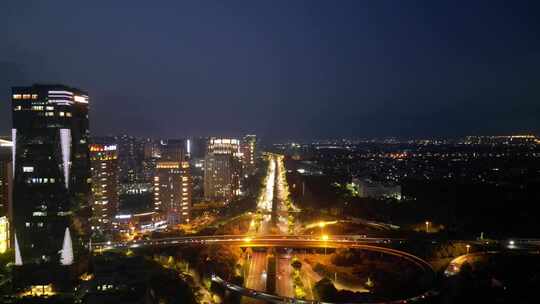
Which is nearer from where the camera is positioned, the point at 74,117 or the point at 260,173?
the point at 74,117

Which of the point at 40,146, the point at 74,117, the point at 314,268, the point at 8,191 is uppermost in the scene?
the point at 74,117

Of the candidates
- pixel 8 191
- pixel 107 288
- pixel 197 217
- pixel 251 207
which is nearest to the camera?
pixel 107 288

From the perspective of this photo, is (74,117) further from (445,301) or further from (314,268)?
(445,301)

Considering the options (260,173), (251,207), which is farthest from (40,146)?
(260,173)

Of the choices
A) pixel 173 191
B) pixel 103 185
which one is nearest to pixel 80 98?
pixel 103 185

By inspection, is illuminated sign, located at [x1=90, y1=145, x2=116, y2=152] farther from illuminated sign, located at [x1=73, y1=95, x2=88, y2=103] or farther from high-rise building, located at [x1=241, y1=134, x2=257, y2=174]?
high-rise building, located at [x1=241, y1=134, x2=257, y2=174]

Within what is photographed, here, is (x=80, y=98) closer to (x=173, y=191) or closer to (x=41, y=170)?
(x=41, y=170)
